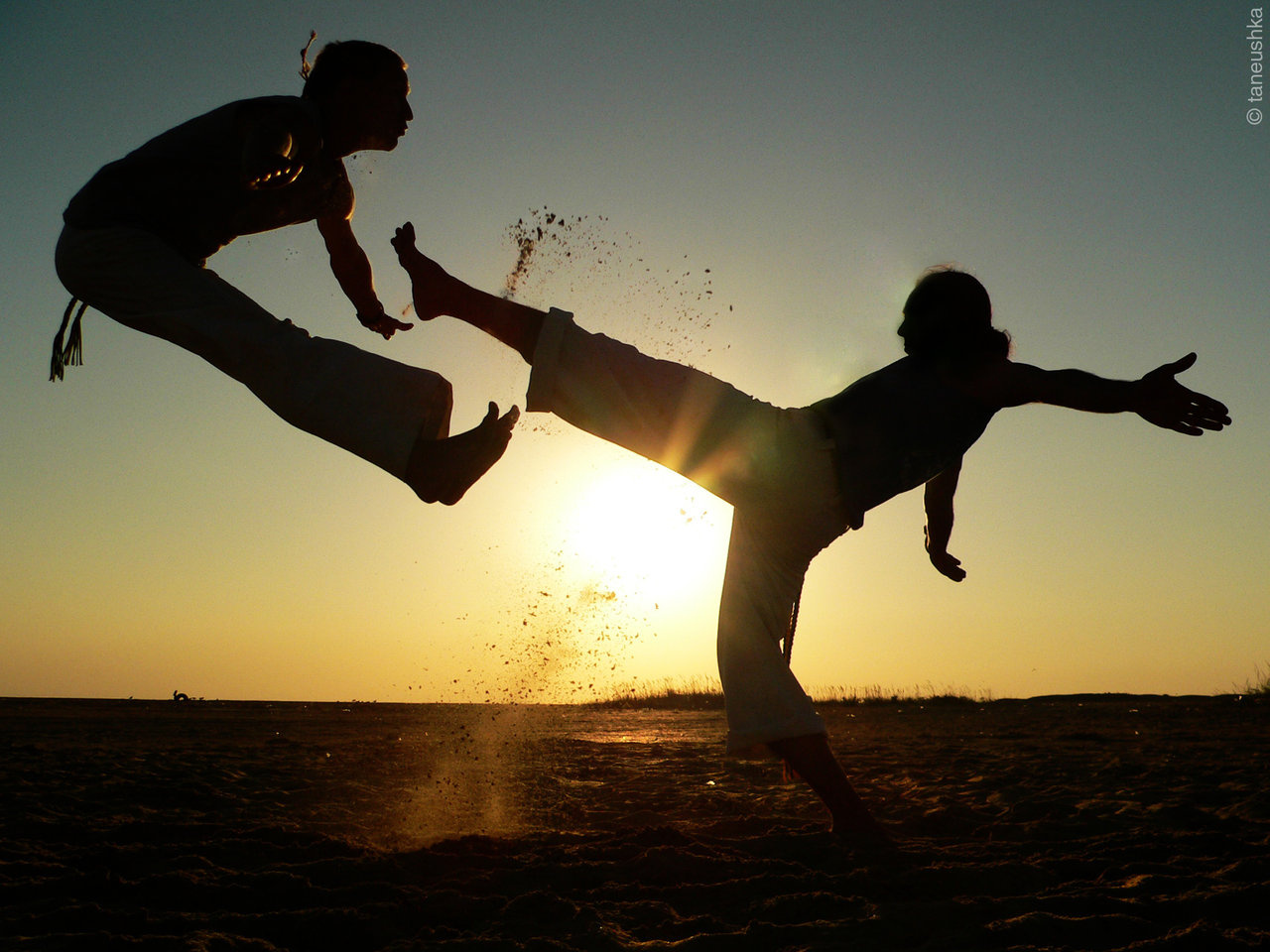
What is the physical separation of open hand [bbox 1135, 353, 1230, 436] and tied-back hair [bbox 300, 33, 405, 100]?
2836mm

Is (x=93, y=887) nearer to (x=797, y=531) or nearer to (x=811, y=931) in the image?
(x=811, y=931)

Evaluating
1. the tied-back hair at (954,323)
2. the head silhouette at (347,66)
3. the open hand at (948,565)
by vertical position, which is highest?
the head silhouette at (347,66)

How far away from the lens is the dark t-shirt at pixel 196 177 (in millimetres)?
2994

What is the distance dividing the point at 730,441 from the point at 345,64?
6.24ft

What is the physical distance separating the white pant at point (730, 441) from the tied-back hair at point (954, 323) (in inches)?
23.7

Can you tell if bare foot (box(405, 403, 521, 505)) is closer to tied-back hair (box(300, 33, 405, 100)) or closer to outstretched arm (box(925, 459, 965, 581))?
tied-back hair (box(300, 33, 405, 100))

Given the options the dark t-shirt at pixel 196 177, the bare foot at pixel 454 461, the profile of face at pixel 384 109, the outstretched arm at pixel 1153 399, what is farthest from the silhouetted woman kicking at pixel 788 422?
the dark t-shirt at pixel 196 177

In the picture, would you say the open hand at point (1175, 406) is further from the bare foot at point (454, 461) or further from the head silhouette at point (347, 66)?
the head silhouette at point (347, 66)

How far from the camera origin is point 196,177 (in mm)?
3086

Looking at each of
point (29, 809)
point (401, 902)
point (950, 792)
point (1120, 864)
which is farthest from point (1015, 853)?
point (29, 809)

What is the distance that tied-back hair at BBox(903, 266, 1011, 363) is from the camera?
3383 mm

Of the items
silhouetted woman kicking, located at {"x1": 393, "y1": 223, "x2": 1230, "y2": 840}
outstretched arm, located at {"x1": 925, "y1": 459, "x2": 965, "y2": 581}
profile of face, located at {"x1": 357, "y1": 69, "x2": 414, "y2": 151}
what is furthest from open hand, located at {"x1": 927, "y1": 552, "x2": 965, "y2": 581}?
A: profile of face, located at {"x1": 357, "y1": 69, "x2": 414, "y2": 151}

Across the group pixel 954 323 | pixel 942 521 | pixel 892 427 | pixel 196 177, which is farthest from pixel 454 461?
pixel 942 521

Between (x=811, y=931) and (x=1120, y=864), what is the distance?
135cm
